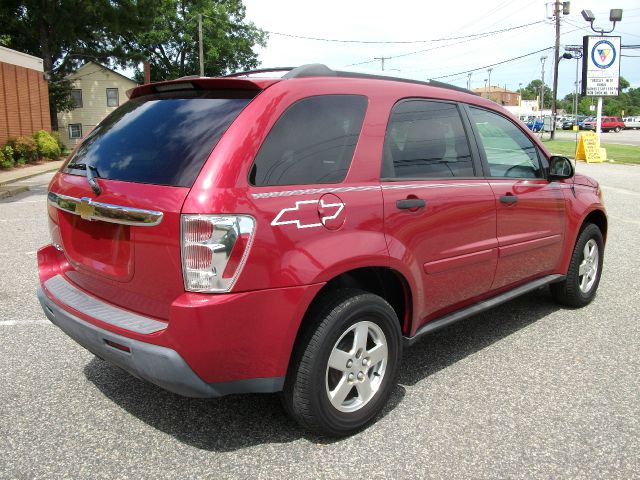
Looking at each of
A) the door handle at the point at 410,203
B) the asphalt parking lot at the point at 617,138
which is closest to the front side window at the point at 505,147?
the door handle at the point at 410,203

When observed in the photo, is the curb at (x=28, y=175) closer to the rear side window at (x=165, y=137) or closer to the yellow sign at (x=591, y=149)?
the rear side window at (x=165, y=137)

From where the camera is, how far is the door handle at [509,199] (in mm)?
3818

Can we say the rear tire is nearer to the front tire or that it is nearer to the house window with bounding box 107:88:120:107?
the front tire

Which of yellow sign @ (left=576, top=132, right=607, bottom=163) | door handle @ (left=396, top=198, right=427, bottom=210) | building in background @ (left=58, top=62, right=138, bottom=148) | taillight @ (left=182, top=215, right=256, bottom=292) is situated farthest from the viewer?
building in background @ (left=58, top=62, right=138, bottom=148)

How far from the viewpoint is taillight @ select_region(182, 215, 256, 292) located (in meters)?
2.39

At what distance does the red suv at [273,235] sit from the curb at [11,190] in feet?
38.4

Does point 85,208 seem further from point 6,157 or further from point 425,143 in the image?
point 6,157

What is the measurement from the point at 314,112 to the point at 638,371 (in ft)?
8.89

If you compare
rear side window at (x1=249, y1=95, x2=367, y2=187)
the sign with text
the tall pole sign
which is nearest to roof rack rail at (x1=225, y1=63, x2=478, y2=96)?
rear side window at (x1=249, y1=95, x2=367, y2=187)

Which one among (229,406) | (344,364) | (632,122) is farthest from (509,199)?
(632,122)

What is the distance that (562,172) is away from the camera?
438cm

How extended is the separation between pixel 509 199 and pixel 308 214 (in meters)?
1.83

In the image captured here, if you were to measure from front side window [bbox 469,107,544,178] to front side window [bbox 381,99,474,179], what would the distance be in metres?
0.25

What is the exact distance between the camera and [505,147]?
4.14 m
